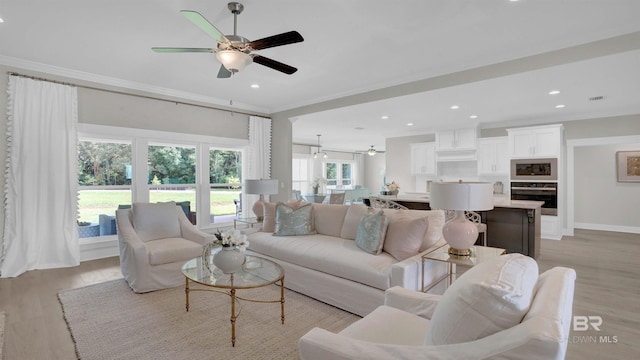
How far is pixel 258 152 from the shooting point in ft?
21.2

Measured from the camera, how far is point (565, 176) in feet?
22.4

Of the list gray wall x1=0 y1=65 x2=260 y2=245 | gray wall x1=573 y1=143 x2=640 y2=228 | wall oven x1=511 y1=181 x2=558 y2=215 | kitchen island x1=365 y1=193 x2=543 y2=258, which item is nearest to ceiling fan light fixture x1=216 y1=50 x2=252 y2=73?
gray wall x1=0 y1=65 x2=260 y2=245

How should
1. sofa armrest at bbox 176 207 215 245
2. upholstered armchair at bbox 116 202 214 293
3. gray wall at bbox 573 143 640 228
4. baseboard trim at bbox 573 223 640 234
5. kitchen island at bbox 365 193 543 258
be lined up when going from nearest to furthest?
1. upholstered armchair at bbox 116 202 214 293
2. sofa armrest at bbox 176 207 215 245
3. kitchen island at bbox 365 193 543 258
4. baseboard trim at bbox 573 223 640 234
5. gray wall at bbox 573 143 640 228

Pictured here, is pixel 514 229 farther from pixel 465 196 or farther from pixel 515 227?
pixel 465 196

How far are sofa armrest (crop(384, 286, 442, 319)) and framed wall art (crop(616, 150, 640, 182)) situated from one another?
849cm

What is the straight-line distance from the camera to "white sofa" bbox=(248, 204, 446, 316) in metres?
2.62

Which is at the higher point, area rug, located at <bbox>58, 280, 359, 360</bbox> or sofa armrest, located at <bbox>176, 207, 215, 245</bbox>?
Answer: sofa armrest, located at <bbox>176, 207, 215, 245</bbox>

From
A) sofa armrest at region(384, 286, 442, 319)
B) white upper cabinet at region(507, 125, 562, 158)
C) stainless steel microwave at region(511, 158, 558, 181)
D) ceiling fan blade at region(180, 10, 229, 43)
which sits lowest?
sofa armrest at region(384, 286, 442, 319)

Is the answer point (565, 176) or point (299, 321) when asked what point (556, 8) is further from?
point (565, 176)

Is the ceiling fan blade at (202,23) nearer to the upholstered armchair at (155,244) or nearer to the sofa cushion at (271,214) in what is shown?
the sofa cushion at (271,214)

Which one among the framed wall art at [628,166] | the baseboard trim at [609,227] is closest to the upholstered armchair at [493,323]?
the baseboard trim at [609,227]

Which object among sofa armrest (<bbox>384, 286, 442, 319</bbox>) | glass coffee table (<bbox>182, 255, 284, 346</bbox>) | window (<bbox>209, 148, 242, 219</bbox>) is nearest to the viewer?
sofa armrest (<bbox>384, 286, 442, 319</bbox>)

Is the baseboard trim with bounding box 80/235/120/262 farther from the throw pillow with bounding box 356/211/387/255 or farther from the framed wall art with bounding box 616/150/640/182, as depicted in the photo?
the framed wall art with bounding box 616/150/640/182

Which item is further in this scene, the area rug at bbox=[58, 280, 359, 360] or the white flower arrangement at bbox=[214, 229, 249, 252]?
the white flower arrangement at bbox=[214, 229, 249, 252]
